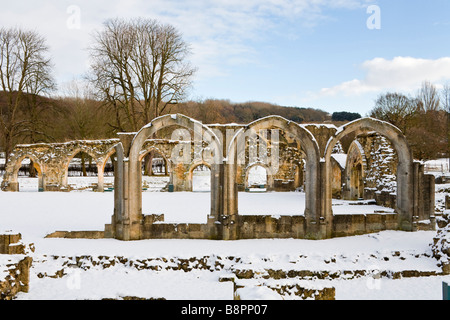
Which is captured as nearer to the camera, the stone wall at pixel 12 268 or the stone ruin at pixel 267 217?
the stone wall at pixel 12 268

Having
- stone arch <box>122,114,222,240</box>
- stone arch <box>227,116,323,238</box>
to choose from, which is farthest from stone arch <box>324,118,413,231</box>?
stone arch <box>122,114,222,240</box>

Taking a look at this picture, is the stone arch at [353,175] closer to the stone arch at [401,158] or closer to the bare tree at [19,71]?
the stone arch at [401,158]

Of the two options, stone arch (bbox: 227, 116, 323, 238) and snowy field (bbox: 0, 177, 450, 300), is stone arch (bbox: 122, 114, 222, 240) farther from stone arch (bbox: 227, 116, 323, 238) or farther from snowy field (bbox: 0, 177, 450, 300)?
snowy field (bbox: 0, 177, 450, 300)

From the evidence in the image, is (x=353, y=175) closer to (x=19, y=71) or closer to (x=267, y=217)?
(x=267, y=217)

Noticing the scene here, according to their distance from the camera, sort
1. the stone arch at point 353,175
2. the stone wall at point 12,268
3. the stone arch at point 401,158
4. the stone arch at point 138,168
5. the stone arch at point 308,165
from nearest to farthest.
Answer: the stone wall at point 12,268 < the stone arch at point 138,168 < the stone arch at point 308,165 < the stone arch at point 401,158 < the stone arch at point 353,175

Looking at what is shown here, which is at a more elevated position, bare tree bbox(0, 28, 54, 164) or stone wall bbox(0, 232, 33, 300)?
bare tree bbox(0, 28, 54, 164)

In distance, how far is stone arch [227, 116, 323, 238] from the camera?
7871 mm

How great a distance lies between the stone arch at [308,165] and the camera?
7871 mm

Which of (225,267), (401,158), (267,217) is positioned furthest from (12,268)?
(401,158)

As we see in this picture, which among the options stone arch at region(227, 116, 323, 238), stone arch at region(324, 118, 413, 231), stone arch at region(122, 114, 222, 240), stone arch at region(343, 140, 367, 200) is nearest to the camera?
stone arch at region(122, 114, 222, 240)

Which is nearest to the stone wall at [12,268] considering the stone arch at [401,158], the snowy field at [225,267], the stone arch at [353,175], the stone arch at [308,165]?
the snowy field at [225,267]

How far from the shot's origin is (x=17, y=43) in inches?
981
